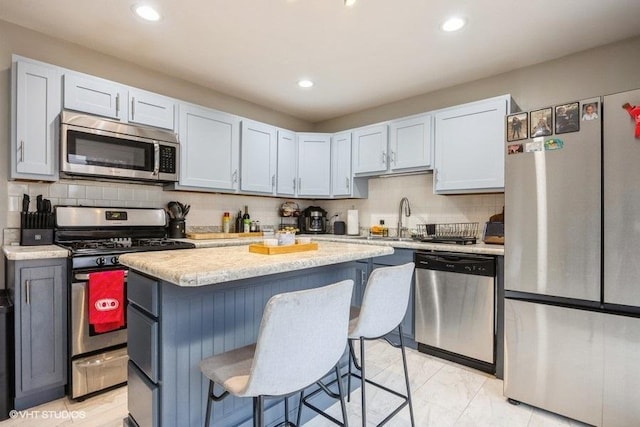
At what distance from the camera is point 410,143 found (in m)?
3.30

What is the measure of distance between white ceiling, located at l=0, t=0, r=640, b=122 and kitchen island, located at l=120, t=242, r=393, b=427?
1.67m

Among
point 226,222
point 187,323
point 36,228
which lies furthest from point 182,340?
point 226,222

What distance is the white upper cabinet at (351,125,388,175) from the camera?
11.6 feet

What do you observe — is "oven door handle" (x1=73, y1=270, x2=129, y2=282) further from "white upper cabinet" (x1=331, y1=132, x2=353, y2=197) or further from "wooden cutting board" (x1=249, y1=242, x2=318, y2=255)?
"white upper cabinet" (x1=331, y1=132, x2=353, y2=197)

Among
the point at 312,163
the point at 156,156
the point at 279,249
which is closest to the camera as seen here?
the point at 279,249

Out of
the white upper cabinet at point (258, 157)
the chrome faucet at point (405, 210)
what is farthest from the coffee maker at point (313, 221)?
the chrome faucet at point (405, 210)

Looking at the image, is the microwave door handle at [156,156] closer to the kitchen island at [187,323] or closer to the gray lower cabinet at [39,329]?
the gray lower cabinet at [39,329]

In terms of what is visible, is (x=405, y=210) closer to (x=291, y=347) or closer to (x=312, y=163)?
(x=312, y=163)

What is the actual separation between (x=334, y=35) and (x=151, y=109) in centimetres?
166

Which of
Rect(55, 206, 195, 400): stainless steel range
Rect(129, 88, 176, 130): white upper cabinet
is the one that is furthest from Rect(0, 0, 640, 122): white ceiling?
Rect(55, 206, 195, 400): stainless steel range

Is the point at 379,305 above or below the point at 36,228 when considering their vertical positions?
below

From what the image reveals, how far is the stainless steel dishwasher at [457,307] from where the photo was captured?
2.44 m

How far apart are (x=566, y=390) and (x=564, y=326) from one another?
37 centimetres

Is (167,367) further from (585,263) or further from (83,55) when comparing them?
(83,55)
